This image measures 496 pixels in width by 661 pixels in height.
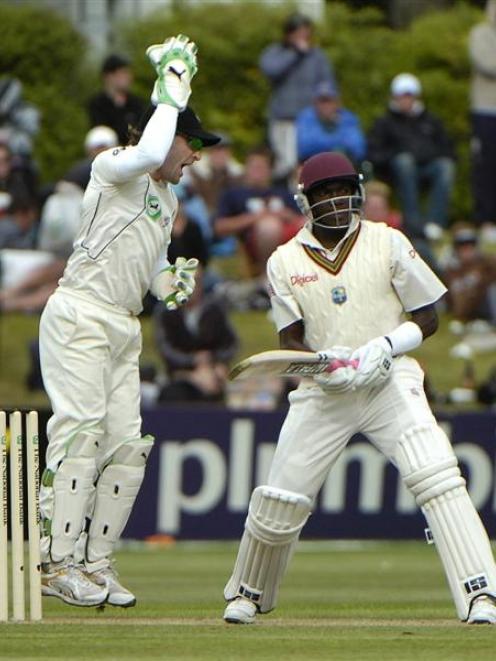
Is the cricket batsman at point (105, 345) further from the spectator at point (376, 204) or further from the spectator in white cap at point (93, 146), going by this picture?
the spectator at point (376, 204)

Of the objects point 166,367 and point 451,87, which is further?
point 451,87

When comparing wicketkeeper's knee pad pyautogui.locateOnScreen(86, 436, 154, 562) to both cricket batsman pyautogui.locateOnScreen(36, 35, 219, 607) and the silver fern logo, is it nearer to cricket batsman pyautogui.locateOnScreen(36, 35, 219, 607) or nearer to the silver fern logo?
cricket batsman pyautogui.locateOnScreen(36, 35, 219, 607)

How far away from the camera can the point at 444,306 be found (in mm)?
18500

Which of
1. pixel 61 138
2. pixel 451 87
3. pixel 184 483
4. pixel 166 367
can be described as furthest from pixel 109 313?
pixel 451 87

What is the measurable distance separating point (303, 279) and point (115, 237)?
2.56 ft

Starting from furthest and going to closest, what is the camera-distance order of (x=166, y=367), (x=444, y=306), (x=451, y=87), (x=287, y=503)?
(x=451, y=87) < (x=444, y=306) < (x=166, y=367) < (x=287, y=503)

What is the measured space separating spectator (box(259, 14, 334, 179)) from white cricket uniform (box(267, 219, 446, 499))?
10.0m

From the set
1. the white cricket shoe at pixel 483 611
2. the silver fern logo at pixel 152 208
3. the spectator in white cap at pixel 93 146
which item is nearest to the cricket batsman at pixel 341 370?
the white cricket shoe at pixel 483 611

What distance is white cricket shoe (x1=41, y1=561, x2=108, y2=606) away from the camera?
28.5 ft

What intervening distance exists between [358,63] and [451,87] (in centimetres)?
112

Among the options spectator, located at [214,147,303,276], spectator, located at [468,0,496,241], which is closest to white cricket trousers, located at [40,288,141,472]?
spectator, located at [214,147,303,276]

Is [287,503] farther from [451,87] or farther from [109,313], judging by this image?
[451,87]

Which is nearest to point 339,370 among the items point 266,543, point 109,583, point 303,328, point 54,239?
point 303,328

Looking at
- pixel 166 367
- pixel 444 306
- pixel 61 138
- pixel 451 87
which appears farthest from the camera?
pixel 451 87
